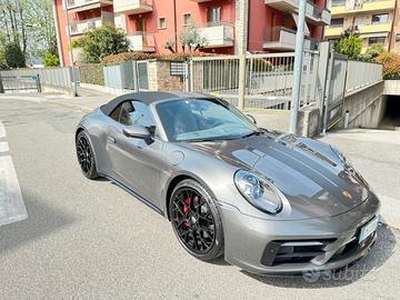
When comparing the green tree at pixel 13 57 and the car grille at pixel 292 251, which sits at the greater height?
the green tree at pixel 13 57

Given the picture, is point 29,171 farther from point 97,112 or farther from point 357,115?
point 357,115

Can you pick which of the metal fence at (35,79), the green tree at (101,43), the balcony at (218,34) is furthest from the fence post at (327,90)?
the metal fence at (35,79)

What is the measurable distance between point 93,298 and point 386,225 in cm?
286

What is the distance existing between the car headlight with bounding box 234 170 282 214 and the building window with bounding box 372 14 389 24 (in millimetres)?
46475

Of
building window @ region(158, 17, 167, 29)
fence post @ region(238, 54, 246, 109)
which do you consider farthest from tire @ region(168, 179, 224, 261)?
building window @ region(158, 17, 167, 29)

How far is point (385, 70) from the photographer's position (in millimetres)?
20141

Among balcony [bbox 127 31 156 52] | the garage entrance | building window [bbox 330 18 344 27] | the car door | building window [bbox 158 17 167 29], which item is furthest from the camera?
building window [bbox 330 18 344 27]

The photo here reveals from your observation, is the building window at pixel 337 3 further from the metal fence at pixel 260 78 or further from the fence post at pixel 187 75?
the metal fence at pixel 260 78

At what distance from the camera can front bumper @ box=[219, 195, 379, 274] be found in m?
2.03

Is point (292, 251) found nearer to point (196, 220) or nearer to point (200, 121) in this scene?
point (196, 220)

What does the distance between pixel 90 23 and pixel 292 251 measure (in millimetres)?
30506

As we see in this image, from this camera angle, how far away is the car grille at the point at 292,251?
6.70 ft

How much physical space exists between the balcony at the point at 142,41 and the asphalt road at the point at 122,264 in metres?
21.6

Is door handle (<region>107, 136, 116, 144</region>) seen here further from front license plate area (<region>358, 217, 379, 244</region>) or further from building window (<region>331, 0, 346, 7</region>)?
building window (<region>331, 0, 346, 7</region>)
